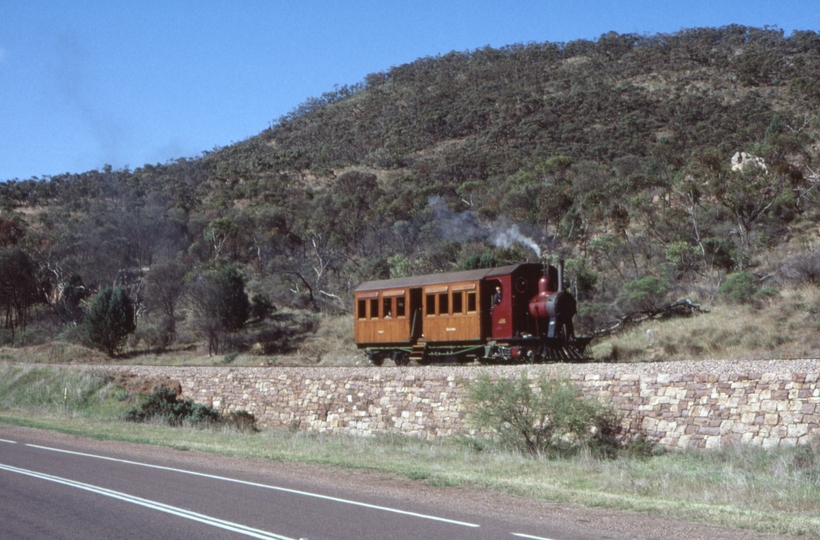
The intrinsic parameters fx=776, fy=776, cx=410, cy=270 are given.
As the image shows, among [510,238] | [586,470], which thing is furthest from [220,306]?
[586,470]

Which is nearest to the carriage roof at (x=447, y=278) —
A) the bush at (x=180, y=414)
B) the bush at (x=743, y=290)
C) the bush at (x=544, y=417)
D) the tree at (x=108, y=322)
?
the bush at (x=180, y=414)

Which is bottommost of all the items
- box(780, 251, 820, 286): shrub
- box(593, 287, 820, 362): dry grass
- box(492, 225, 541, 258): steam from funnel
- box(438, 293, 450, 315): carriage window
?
box(593, 287, 820, 362): dry grass

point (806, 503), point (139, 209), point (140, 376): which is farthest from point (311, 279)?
point (806, 503)

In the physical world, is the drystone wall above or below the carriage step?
below

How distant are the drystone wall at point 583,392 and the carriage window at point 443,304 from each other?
11.5 feet

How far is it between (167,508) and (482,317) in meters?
14.5

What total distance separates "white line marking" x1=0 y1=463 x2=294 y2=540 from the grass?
11.6ft

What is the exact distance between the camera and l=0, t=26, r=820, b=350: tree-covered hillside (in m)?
37.3

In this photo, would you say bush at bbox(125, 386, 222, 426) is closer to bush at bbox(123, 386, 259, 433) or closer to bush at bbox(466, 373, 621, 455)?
bush at bbox(123, 386, 259, 433)

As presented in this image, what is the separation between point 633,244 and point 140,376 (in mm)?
24548

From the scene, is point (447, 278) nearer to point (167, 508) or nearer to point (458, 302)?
point (458, 302)

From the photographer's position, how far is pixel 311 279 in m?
48.6

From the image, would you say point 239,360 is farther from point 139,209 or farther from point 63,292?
point 139,209

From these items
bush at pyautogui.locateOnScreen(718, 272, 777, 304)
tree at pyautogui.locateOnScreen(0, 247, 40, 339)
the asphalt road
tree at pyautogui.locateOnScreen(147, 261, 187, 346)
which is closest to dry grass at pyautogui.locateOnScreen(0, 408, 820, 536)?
the asphalt road
